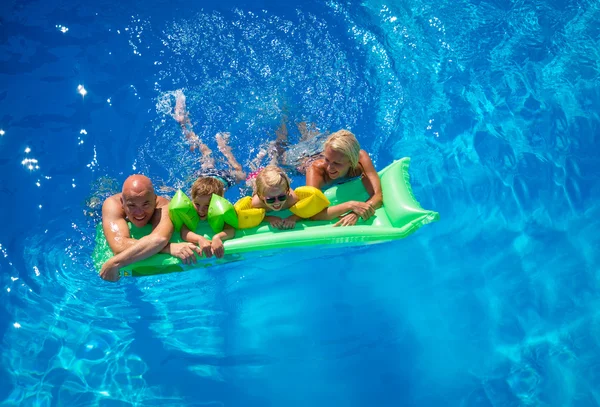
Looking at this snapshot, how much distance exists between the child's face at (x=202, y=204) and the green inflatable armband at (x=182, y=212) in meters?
0.05

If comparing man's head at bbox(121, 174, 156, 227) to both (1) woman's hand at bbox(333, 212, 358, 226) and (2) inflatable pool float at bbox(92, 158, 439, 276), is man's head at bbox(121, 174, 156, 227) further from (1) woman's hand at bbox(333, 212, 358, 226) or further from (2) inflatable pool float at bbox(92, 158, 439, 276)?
(1) woman's hand at bbox(333, 212, 358, 226)

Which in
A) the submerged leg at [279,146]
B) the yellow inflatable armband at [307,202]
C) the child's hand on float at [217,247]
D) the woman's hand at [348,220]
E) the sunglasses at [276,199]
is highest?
the submerged leg at [279,146]

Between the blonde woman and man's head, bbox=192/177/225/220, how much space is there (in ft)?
2.68

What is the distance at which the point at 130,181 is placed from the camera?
4242mm

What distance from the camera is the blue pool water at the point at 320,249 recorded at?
15.6 ft

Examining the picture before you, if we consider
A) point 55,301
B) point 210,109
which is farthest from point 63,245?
point 210,109

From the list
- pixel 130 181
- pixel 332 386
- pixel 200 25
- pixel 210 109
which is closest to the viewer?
pixel 130 181

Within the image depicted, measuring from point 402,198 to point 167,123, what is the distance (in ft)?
9.07

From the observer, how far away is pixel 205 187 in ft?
14.3

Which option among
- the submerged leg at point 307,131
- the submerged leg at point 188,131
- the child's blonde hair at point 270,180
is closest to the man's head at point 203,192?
the child's blonde hair at point 270,180

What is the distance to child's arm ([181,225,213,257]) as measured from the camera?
164 inches

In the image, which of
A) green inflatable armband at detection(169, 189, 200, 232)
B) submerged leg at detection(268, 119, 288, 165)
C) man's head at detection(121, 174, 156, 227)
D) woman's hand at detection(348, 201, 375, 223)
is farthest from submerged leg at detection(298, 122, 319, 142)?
man's head at detection(121, 174, 156, 227)

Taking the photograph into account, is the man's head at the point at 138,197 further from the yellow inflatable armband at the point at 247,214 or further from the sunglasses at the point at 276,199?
the sunglasses at the point at 276,199

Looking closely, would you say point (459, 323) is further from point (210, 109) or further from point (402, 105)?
point (210, 109)
